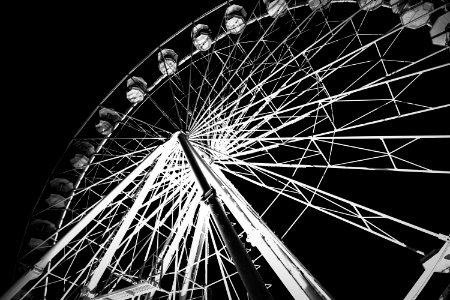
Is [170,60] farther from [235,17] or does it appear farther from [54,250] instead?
[54,250]

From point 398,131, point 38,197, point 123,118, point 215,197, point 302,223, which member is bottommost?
point 302,223

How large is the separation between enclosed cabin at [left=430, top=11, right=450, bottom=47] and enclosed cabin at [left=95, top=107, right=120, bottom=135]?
895 centimetres

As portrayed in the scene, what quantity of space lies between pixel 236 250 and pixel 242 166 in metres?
7.75

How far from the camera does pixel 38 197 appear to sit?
10.5 m

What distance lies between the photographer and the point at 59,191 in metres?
10.7

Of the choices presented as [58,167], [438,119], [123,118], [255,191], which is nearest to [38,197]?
[58,167]

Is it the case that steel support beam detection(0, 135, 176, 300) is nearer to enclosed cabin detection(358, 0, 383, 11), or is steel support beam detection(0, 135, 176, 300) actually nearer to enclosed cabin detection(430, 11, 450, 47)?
enclosed cabin detection(358, 0, 383, 11)

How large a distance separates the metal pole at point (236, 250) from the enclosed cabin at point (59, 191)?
676 centimetres

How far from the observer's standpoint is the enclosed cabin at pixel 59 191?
10.6m

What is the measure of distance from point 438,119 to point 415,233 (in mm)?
7178

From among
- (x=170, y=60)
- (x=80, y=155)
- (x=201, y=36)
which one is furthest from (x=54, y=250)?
(x=201, y=36)

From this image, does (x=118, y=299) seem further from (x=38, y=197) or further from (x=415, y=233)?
(x=415, y=233)

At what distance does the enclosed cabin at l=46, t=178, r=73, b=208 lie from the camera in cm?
1055

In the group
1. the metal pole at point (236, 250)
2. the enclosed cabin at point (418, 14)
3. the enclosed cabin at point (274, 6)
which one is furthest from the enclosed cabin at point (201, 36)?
the metal pole at point (236, 250)
